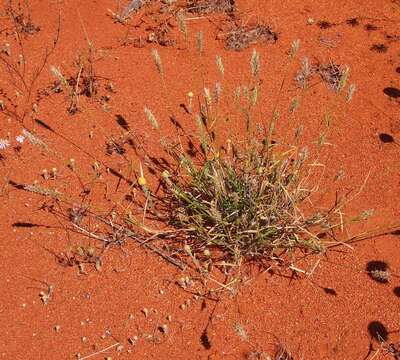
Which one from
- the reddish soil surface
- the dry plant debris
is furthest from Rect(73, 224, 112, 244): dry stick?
the dry plant debris

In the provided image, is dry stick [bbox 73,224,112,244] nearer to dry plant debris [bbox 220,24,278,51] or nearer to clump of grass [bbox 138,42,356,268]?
clump of grass [bbox 138,42,356,268]

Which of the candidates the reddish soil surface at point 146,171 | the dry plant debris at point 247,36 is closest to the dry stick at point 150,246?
the reddish soil surface at point 146,171

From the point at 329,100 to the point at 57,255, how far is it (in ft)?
6.49

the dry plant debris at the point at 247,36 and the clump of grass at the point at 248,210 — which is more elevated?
the dry plant debris at the point at 247,36

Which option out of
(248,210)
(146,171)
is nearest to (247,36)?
(146,171)

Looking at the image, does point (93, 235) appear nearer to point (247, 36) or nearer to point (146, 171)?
point (146, 171)

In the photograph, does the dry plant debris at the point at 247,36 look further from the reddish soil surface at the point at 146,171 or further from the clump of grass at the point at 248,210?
the clump of grass at the point at 248,210

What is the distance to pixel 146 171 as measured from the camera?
296cm

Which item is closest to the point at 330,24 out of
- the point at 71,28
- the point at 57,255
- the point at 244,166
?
the point at 244,166

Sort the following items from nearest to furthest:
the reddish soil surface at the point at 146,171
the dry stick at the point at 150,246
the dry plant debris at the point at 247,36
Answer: the reddish soil surface at the point at 146,171 → the dry stick at the point at 150,246 → the dry plant debris at the point at 247,36

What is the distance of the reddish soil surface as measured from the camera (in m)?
2.44

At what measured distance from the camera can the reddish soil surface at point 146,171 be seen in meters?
2.44

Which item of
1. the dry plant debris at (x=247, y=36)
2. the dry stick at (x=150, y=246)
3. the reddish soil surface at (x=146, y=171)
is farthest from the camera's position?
the dry plant debris at (x=247, y=36)

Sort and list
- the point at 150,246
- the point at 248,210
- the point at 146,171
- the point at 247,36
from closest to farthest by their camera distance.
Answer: the point at 248,210 → the point at 150,246 → the point at 146,171 → the point at 247,36
